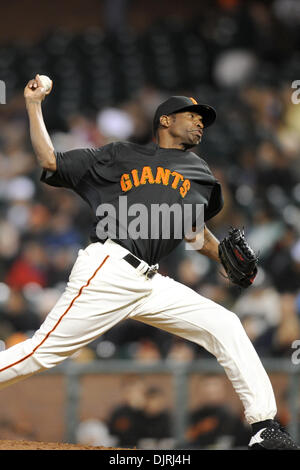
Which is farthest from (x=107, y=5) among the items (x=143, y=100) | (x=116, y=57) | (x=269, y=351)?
(x=269, y=351)

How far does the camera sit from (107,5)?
13.0 metres

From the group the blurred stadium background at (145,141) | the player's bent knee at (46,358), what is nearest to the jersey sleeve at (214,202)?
the player's bent knee at (46,358)

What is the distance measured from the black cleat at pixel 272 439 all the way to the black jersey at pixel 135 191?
0.86m

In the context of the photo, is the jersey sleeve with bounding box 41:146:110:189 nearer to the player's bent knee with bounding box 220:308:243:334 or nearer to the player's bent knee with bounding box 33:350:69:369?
the player's bent knee with bounding box 33:350:69:369

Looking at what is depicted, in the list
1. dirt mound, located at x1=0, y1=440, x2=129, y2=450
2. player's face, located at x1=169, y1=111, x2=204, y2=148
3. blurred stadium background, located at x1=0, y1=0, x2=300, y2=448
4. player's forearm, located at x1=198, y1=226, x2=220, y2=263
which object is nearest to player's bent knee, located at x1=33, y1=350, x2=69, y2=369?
dirt mound, located at x1=0, y1=440, x2=129, y2=450

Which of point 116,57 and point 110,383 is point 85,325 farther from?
point 116,57

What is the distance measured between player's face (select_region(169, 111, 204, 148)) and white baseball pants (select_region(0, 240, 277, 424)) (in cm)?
60

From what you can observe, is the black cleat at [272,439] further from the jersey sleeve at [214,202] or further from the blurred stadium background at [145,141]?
the blurred stadium background at [145,141]

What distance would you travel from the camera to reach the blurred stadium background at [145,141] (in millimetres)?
5258

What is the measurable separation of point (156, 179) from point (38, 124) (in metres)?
0.56

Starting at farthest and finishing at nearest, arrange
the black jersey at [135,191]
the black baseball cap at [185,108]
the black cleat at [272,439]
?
1. the black baseball cap at [185,108]
2. the black jersey at [135,191]
3. the black cleat at [272,439]

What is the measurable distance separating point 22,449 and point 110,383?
209 cm

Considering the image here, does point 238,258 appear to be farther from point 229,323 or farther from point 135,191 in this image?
point 135,191

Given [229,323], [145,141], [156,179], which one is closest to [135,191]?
[156,179]
